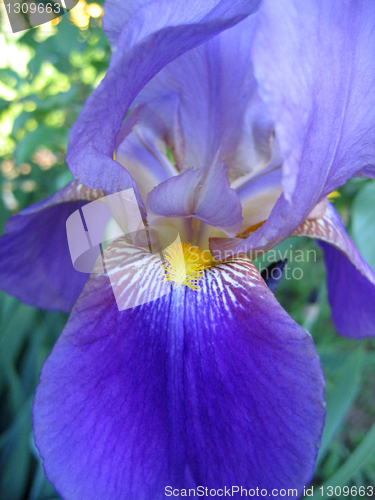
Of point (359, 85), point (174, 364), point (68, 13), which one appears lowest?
point (174, 364)

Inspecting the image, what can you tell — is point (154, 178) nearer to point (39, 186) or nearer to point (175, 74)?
point (175, 74)

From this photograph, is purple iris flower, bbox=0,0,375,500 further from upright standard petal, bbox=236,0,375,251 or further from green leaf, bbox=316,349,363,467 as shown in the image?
green leaf, bbox=316,349,363,467

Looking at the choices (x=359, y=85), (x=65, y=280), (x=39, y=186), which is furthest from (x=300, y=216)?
(x=39, y=186)

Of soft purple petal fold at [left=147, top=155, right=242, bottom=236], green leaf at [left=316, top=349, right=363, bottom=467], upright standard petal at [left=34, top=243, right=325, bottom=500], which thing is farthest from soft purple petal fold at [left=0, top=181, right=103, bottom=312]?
green leaf at [left=316, top=349, right=363, bottom=467]

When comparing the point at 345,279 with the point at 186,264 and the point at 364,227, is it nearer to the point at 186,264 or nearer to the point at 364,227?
the point at 364,227

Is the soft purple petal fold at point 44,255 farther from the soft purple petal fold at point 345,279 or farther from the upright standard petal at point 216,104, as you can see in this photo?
the soft purple petal fold at point 345,279
